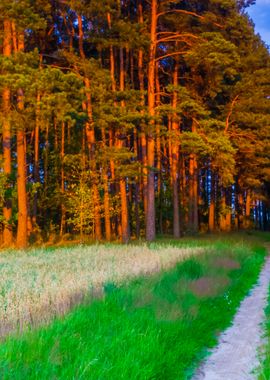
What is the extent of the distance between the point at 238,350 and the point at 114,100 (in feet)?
68.4

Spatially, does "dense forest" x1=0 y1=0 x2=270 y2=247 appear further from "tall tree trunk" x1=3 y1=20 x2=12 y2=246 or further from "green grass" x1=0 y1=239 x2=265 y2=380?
"green grass" x1=0 y1=239 x2=265 y2=380

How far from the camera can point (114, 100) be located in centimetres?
2617

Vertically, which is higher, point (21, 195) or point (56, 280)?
point (21, 195)

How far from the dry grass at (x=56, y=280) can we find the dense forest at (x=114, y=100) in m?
8.02

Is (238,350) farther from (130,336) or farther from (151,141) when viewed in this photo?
(151,141)

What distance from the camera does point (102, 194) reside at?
31.9 meters

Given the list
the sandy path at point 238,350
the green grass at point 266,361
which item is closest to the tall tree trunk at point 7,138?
the sandy path at point 238,350

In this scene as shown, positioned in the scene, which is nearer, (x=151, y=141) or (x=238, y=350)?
(x=238, y=350)

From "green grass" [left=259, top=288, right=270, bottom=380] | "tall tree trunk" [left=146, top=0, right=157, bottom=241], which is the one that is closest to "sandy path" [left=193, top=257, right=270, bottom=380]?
"green grass" [left=259, top=288, right=270, bottom=380]

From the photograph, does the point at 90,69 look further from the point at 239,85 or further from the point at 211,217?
the point at 211,217

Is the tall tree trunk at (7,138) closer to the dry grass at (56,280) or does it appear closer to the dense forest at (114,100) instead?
the dense forest at (114,100)

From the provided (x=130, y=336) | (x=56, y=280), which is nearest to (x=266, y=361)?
(x=130, y=336)

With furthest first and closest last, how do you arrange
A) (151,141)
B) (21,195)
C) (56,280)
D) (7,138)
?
1. (151,141)
2. (7,138)
3. (21,195)
4. (56,280)

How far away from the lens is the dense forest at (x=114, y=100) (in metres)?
20.6
